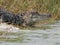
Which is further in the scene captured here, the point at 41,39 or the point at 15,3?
the point at 15,3

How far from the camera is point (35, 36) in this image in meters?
9.24

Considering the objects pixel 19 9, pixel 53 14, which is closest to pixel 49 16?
pixel 53 14

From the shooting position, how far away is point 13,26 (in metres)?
10.6

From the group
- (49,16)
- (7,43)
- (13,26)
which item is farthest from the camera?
(49,16)

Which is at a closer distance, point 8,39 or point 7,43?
point 7,43

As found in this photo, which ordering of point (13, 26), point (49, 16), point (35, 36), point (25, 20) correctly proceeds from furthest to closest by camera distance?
point (49, 16) → point (25, 20) → point (13, 26) → point (35, 36)

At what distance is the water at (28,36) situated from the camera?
827 centimetres

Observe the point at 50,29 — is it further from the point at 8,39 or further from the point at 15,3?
the point at 15,3

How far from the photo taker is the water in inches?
326

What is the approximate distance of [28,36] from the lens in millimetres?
9227

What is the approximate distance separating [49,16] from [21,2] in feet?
6.03

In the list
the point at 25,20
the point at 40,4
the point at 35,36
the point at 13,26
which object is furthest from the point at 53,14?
the point at 35,36

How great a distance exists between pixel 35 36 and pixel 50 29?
1.73 metres

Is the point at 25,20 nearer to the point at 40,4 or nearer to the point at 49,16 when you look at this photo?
the point at 49,16
